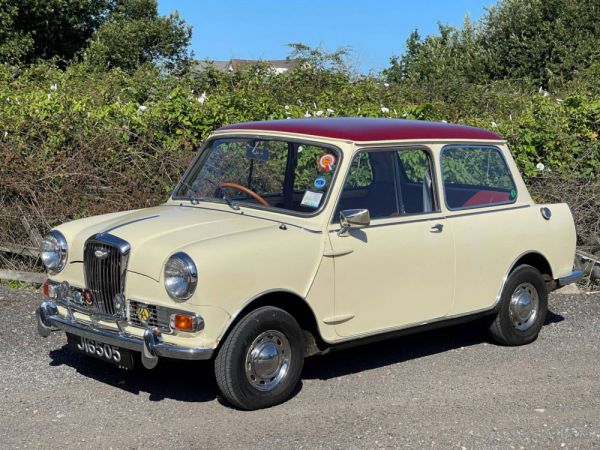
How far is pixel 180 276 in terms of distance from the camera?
5.16 meters

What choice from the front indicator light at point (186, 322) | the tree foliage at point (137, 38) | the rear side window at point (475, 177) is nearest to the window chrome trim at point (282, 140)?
the rear side window at point (475, 177)

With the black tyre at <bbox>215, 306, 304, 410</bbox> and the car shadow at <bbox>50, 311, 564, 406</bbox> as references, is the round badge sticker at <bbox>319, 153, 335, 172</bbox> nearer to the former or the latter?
the black tyre at <bbox>215, 306, 304, 410</bbox>

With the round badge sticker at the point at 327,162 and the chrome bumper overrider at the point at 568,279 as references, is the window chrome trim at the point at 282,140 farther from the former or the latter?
the chrome bumper overrider at the point at 568,279

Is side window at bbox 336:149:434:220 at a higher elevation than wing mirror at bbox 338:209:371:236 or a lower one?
higher

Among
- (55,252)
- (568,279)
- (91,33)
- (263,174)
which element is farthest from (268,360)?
(91,33)

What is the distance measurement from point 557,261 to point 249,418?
10.7 ft

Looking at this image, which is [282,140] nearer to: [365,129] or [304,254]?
[365,129]

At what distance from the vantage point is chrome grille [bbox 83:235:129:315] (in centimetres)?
545

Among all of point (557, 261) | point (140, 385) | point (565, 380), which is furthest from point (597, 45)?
point (140, 385)

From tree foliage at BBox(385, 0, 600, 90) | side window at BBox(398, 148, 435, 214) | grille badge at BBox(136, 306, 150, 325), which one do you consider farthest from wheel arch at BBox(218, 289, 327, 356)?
tree foliage at BBox(385, 0, 600, 90)

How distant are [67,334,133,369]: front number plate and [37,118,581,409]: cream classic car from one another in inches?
Result: 0.4

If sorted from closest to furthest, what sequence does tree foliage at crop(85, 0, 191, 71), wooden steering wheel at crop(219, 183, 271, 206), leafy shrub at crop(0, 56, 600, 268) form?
wooden steering wheel at crop(219, 183, 271, 206) < leafy shrub at crop(0, 56, 600, 268) < tree foliage at crop(85, 0, 191, 71)

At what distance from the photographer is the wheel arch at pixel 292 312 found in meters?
5.28

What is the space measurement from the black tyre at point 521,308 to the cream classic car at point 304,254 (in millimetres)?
13
